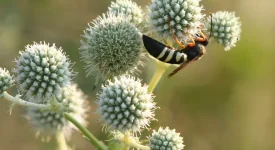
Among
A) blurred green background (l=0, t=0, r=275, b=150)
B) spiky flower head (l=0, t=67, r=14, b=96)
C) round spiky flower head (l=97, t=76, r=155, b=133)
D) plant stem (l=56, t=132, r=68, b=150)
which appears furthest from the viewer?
blurred green background (l=0, t=0, r=275, b=150)

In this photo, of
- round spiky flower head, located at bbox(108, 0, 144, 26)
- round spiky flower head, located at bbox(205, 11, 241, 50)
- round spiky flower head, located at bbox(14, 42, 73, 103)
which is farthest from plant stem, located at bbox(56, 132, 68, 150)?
round spiky flower head, located at bbox(205, 11, 241, 50)

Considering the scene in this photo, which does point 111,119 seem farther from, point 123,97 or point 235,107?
point 235,107

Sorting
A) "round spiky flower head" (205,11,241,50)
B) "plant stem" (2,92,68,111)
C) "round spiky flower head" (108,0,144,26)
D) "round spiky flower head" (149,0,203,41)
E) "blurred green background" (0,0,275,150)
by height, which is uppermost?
"blurred green background" (0,0,275,150)

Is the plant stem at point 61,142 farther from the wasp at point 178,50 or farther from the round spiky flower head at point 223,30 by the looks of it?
the round spiky flower head at point 223,30

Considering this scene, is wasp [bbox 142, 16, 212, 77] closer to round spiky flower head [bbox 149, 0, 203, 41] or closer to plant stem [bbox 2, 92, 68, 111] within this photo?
round spiky flower head [bbox 149, 0, 203, 41]

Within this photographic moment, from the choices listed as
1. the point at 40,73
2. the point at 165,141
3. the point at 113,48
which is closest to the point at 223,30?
the point at 113,48

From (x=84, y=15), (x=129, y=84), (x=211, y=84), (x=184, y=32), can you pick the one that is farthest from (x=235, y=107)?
(x=129, y=84)

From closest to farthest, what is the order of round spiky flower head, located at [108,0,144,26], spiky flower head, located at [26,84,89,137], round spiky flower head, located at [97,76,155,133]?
round spiky flower head, located at [97,76,155,133] → round spiky flower head, located at [108,0,144,26] → spiky flower head, located at [26,84,89,137]
